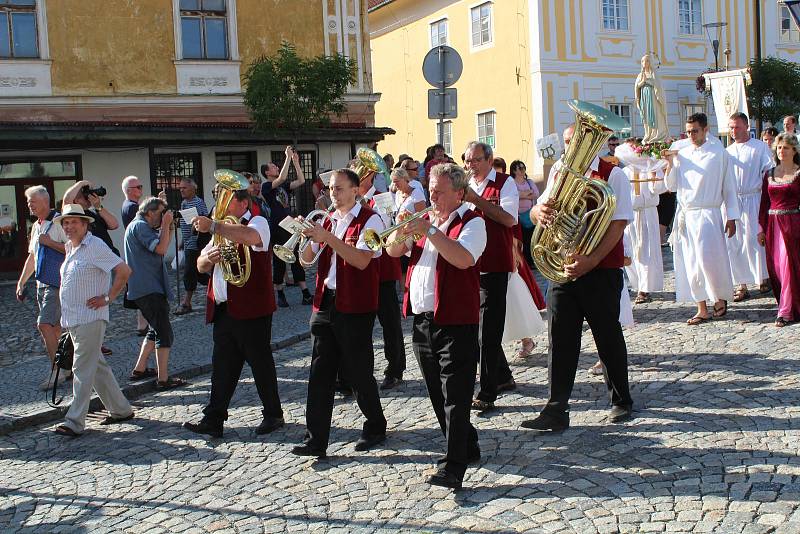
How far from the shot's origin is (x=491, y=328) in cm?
722

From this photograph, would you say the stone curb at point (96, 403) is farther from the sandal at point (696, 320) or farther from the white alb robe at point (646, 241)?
the sandal at point (696, 320)

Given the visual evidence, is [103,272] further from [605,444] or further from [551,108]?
[551,108]

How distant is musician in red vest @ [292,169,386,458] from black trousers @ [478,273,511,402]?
938mm

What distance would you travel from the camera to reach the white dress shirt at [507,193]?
291 inches

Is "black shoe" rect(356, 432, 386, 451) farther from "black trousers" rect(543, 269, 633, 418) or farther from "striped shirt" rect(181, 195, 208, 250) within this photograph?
"striped shirt" rect(181, 195, 208, 250)

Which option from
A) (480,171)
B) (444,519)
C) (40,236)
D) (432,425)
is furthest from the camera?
(40,236)

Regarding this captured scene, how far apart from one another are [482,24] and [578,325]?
82.1ft

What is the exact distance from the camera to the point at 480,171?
7512 mm

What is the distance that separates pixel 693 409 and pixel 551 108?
73.9ft

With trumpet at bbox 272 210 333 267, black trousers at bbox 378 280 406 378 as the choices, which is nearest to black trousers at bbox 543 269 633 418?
trumpet at bbox 272 210 333 267

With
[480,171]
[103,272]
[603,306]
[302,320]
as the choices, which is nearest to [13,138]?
[302,320]

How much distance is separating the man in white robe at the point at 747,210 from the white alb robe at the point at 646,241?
874 mm

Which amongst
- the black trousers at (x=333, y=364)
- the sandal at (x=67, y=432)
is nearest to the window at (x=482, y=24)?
the sandal at (x=67, y=432)

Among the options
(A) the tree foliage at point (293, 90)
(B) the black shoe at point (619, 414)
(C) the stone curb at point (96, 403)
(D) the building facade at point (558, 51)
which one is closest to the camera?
(B) the black shoe at point (619, 414)
